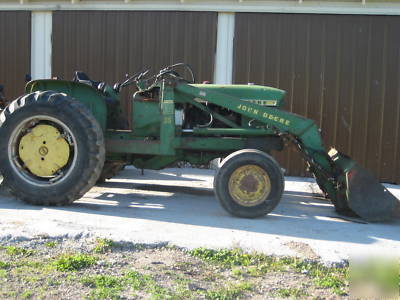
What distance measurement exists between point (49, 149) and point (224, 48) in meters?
4.73

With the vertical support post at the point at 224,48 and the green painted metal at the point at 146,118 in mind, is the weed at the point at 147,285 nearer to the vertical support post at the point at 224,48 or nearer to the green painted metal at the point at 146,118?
the green painted metal at the point at 146,118

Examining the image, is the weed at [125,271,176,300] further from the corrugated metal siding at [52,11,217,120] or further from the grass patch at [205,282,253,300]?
the corrugated metal siding at [52,11,217,120]

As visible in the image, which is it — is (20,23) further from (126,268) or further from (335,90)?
(126,268)

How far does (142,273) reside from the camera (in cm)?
370

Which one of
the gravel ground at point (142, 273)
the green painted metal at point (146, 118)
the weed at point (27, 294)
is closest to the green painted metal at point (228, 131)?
the green painted metal at point (146, 118)

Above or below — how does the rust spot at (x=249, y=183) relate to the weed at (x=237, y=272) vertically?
above

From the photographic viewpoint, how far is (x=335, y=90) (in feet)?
30.5

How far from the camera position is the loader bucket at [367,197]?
5441 millimetres

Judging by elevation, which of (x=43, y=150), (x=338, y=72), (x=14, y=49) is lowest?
(x=43, y=150)

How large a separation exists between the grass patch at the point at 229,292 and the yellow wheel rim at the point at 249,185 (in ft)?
6.66

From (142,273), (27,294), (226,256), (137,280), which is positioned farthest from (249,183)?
(27,294)

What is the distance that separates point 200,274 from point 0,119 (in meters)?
3.60

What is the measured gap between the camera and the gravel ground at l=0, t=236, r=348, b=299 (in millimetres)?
3391

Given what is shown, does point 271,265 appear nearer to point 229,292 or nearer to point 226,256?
point 226,256
